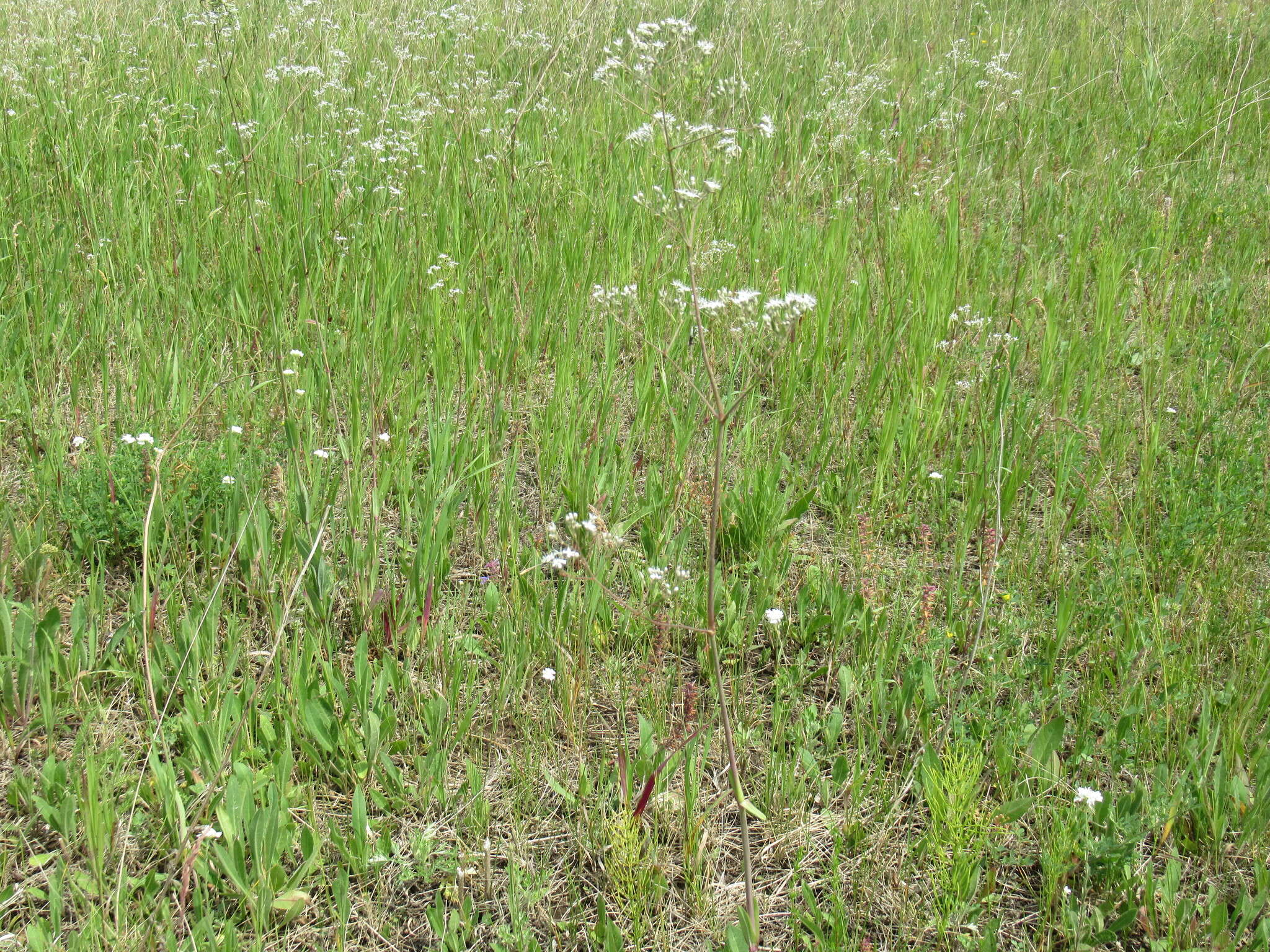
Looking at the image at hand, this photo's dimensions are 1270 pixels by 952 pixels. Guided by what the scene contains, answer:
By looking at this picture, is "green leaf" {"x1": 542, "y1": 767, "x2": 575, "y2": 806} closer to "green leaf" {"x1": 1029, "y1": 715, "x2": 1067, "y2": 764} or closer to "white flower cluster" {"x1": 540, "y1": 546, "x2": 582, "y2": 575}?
"white flower cluster" {"x1": 540, "y1": 546, "x2": 582, "y2": 575}

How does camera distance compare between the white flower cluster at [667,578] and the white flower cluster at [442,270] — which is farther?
the white flower cluster at [442,270]

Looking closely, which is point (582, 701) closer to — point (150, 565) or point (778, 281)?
point (150, 565)

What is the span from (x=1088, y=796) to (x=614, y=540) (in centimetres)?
99

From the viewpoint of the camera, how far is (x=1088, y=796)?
1.72 m

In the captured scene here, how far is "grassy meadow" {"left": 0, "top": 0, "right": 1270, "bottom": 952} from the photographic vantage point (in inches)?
65.4

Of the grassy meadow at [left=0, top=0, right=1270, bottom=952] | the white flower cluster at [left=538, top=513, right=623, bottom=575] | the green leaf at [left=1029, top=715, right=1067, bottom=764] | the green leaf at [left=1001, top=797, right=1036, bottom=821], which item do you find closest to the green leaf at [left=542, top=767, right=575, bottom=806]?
the grassy meadow at [left=0, top=0, right=1270, bottom=952]

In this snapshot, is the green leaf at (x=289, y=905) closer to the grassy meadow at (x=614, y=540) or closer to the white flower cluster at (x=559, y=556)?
the grassy meadow at (x=614, y=540)

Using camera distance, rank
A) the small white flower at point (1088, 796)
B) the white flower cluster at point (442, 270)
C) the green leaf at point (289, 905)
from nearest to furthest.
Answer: the green leaf at point (289, 905) < the small white flower at point (1088, 796) < the white flower cluster at point (442, 270)

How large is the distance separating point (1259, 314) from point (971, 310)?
3.66 ft

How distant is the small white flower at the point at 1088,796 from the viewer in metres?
1.72

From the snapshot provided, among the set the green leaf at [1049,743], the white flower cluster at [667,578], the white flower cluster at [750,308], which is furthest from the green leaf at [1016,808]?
the white flower cluster at [750,308]

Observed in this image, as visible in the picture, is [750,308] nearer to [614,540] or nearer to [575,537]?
[614,540]

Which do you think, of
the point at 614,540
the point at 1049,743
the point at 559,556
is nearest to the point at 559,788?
the point at 559,556

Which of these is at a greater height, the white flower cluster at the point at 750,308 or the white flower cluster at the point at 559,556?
the white flower cluster at the point at 750,308
